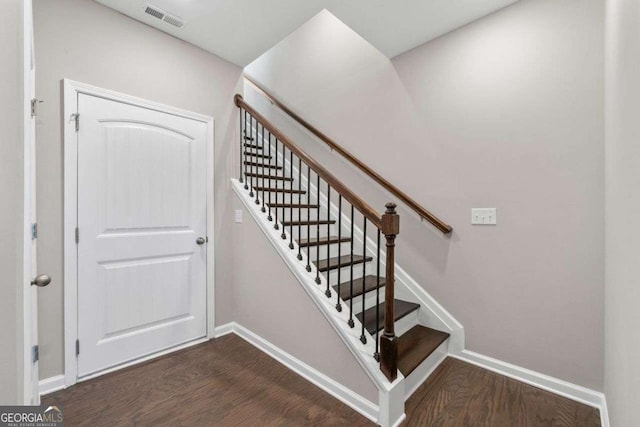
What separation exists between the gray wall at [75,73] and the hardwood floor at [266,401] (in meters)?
0.47

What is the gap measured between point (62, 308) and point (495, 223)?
3.04 meters

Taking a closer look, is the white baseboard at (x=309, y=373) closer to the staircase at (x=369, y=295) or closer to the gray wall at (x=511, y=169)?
the staircase at (x=369, y=295)

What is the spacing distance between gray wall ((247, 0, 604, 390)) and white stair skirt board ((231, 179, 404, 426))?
0.96 meters

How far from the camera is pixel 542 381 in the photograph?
5.90 ft

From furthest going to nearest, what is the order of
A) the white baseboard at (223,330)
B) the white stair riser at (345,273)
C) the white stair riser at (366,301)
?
the white baseboard at (223,330) < the white stair riser at (345,273) < the white stair riser at (366,301)

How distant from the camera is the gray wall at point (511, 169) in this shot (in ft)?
5.51

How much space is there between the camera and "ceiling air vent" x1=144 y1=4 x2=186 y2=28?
1996mm

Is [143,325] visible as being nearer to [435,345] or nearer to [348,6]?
[435,345]

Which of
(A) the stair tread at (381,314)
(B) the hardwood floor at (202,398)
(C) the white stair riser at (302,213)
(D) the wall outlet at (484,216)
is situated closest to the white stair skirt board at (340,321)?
(A) the stair tread at (381,314)

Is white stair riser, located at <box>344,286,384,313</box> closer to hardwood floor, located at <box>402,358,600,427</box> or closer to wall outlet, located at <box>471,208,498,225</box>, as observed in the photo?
hardwood floor, located at <box>402,358,600,427</box>

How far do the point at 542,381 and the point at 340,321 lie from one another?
1416 mm

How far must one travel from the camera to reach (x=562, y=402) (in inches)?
65.2

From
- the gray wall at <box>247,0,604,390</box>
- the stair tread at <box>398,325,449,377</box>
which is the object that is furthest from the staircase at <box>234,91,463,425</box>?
the gray wall at <box>247,0,604,390</box>

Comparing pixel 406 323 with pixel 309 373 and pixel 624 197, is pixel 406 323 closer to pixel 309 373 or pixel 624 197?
pixel 309 373
